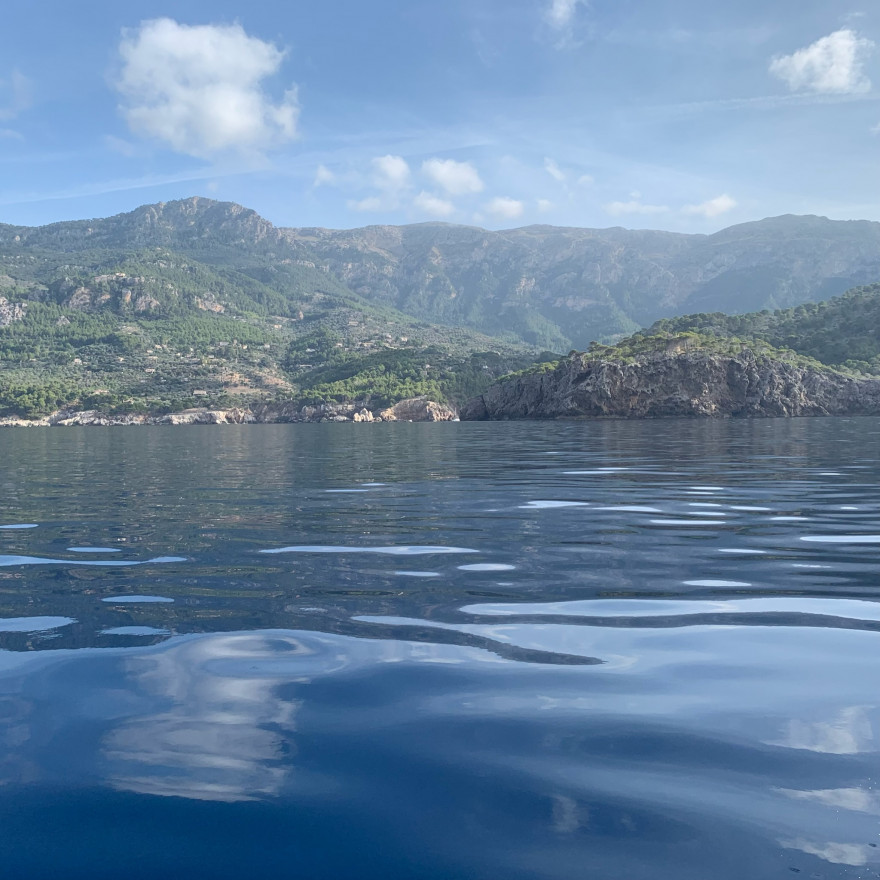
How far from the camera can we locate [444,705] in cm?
478

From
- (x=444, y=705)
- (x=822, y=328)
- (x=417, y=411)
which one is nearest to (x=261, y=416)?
(x=417, y=411)

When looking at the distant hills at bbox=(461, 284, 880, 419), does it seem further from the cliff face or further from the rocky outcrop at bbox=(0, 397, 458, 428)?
the rocky outcrop at bbox=(0, 397, 458, 428)

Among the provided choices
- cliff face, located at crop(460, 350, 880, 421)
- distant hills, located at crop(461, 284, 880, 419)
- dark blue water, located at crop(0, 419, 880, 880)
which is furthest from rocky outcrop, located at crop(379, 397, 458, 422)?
dark blue water, located at crop(0, 419, 880, 880)

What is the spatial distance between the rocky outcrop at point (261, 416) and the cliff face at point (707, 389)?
38.5 m

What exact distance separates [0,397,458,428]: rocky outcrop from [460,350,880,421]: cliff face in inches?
1514

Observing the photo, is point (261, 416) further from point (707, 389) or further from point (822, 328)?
point (822, 328)

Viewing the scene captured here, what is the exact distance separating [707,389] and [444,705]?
119483 mm

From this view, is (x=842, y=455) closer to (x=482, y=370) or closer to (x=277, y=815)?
(x=277, y=815)

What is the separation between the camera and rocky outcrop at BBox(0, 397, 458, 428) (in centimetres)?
14950

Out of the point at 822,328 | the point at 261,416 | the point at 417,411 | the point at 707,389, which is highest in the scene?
the point at 822,328

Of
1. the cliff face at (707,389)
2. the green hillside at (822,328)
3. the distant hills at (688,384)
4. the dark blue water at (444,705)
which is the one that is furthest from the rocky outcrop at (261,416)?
the dark blue water at (444,705)

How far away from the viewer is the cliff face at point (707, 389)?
11288 cm

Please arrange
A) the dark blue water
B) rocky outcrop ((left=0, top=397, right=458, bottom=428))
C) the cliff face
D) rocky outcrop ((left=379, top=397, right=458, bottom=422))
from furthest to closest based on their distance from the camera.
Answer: rocky outcrop ((left=0, top=397, right=458, bottom=428)), rocky outcrop ((left=379, top=397, right=458, bottom=422)), the cliff face, the dark blue water

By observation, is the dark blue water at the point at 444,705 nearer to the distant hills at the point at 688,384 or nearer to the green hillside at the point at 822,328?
the distant hills at the point at 688,384
